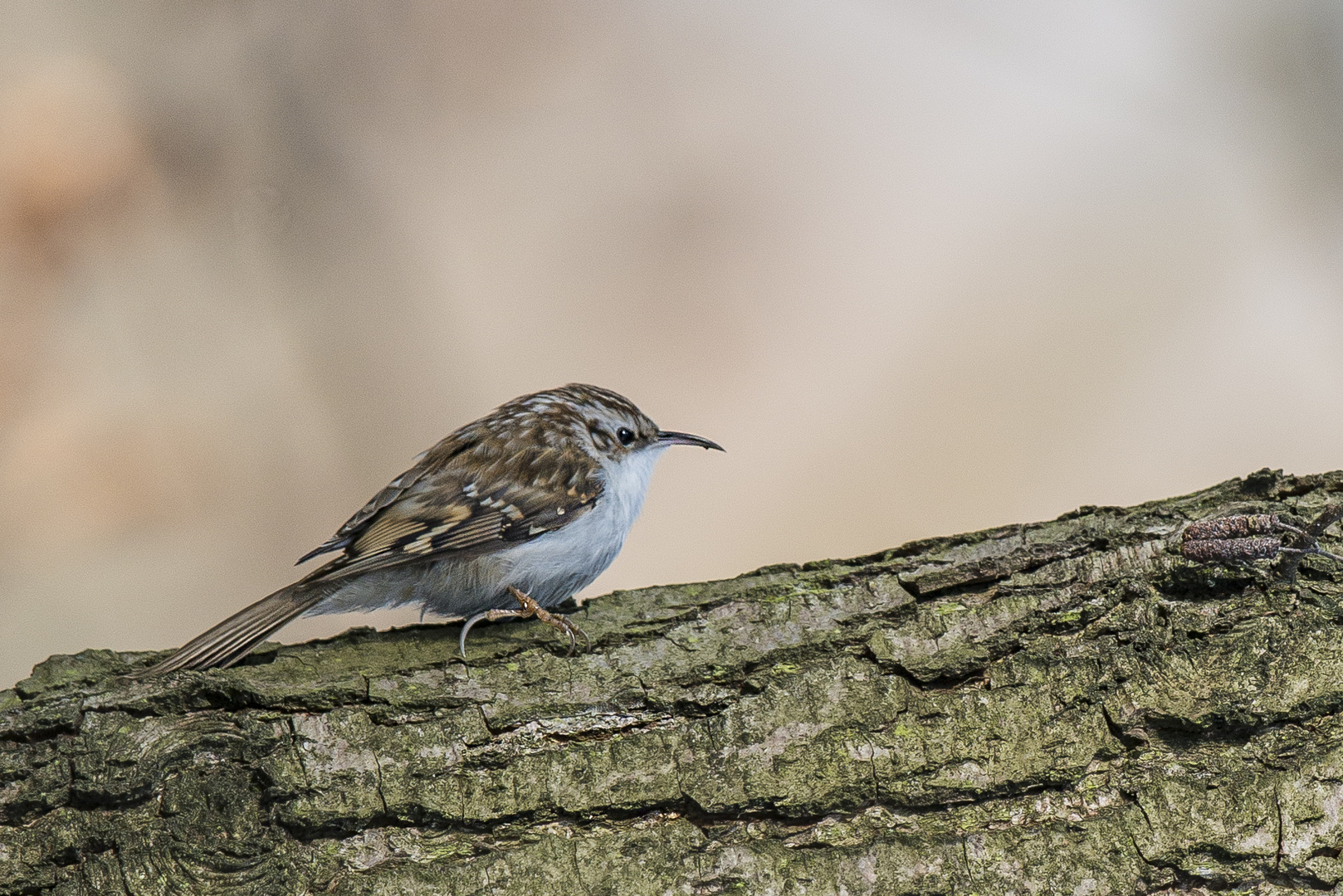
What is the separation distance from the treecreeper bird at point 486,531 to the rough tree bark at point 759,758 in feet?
0.88

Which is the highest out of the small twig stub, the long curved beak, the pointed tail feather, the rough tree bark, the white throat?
the long curved beak

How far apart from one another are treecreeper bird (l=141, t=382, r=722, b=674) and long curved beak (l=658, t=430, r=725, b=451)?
0.24m

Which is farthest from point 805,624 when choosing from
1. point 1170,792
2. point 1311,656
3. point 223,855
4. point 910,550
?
point 223,855

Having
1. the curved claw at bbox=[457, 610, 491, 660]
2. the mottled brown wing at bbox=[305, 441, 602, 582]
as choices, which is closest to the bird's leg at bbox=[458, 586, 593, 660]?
the curved claw at bbox=[457, 610, 491, 660]

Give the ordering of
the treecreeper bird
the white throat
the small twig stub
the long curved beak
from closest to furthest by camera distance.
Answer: the small twig stub
the treecreeper bird
the white throat
the long curved beak

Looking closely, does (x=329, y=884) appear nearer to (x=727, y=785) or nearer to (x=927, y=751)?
(x=727, y=785)

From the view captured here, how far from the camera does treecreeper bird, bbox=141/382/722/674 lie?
1939mm

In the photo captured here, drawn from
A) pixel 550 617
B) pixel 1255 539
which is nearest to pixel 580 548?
pixel 550 617

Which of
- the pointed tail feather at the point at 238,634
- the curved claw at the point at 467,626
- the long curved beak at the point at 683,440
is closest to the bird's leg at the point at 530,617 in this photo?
the curved claw at the point at 467,626

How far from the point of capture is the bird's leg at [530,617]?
1.69 metres

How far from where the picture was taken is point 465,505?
2.09 metres

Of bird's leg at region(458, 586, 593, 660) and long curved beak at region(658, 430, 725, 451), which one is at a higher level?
long curved beak at region(658, 430, 725, 451)

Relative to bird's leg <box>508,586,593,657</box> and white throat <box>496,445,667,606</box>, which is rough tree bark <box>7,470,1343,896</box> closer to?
bird's leg <box>508,586,593,657</box>

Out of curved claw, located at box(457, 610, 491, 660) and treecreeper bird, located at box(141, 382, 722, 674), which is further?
treecreeper bird, located at box(141, 382, 722, 674)
